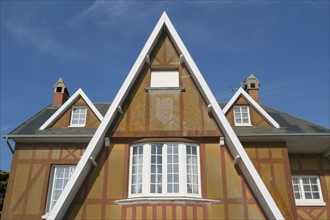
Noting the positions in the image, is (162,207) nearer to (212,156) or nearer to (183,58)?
(212,156)

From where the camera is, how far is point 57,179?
14758 millimetres

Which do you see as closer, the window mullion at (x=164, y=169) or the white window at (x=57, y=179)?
the window mullion at (x=164, y=169)

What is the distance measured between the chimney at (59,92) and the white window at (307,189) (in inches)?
504

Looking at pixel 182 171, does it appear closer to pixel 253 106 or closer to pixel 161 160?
pixel 161 160

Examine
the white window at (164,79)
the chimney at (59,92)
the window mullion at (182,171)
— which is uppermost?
the chimney at (59,92)

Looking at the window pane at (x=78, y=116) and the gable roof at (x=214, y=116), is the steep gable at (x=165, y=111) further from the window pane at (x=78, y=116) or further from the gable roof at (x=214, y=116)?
the window pane at (x=78, y=116)

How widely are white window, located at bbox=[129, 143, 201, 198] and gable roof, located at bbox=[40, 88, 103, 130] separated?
5.99 metres

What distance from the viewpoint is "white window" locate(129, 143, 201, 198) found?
387 inches

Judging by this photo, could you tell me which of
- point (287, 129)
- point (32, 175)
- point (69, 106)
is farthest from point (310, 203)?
point (32, 175)

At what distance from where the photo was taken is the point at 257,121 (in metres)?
15.8

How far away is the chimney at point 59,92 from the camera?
1897 cm

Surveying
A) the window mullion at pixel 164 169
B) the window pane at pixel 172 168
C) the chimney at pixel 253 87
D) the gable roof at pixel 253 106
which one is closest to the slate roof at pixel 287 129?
the gable roof at pixel 253 106

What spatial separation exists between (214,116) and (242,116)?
5737mm

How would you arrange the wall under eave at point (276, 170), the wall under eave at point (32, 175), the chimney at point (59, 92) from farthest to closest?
the chimney at point (59, 92)
the wall under eave at point (32, 175)
the wall under eave at point (276, 170)
